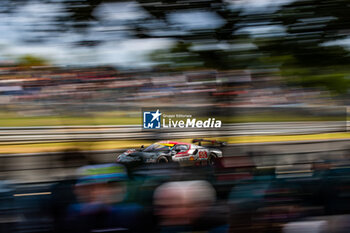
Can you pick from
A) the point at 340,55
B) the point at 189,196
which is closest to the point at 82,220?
the point at 189,196

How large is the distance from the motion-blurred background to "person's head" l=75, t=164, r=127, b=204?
0.23 feet

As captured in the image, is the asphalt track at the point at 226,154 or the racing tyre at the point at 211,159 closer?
the asphalt track at the point at 226,154

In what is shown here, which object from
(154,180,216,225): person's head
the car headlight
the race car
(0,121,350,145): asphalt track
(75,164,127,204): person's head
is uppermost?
(0,121,350,145): asphalt track

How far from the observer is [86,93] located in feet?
4.98

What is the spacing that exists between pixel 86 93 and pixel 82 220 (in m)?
0.59

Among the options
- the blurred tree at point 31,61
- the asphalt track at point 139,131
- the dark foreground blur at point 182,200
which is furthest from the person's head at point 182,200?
the blurred tree at point 31,61

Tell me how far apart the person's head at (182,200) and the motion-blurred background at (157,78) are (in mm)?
216

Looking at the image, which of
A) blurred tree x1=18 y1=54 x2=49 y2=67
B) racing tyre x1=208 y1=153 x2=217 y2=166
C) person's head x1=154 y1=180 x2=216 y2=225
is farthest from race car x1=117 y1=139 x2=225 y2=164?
blurred tree x1=18 y1=54 x2=49 y2=67

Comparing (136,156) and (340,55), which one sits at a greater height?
(340,55)

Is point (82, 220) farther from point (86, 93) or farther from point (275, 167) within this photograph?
point (275, 167)

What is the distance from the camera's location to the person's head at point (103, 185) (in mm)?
1577

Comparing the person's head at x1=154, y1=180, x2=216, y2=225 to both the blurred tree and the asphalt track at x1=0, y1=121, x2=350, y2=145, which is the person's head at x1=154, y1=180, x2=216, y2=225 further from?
the blurred tree

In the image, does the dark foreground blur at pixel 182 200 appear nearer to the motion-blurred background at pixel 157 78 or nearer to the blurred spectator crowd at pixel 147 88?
the motion-blurred background at pixel 157 78

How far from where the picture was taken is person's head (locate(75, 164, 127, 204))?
158 cm
